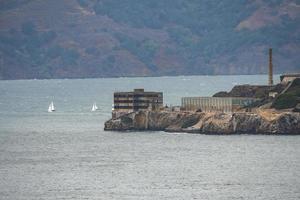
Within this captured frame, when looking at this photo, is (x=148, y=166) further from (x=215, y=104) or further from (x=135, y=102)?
(x=135, y=102)

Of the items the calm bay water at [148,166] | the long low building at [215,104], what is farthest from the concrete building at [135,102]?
the calm bay water at [148,166]

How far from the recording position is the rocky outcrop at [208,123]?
171m

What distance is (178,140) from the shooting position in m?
166

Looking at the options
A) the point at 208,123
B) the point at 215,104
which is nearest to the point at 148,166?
the point at 208,123

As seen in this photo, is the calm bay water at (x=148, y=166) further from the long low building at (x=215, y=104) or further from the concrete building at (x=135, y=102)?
the long low building at (x=215, y=104)

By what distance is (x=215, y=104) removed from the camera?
615 ft

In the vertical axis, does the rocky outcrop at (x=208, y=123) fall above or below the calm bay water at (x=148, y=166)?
above

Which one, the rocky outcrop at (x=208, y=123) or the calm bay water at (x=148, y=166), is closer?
the calm bay water at (x=148, y=166)

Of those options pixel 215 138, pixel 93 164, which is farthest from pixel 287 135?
pixel 93 164

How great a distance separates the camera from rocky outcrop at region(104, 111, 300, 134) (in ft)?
560

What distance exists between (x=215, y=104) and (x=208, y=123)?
11.2 m

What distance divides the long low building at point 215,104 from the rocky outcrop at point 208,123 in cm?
450

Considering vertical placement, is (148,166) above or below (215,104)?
below

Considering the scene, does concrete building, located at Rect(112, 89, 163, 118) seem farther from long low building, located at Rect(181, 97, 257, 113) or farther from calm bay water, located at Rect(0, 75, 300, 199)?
calm bay water, located at Rect(0, 75, 300, 199)
